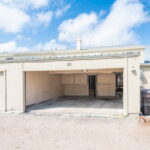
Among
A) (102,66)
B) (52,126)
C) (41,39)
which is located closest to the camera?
(52,126)

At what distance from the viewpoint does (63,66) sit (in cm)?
801

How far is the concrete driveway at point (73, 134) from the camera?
4.16m

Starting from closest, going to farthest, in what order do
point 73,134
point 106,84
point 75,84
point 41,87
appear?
point 73,134, point 41,87, point 106,84, point 75,84

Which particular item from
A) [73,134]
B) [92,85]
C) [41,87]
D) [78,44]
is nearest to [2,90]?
[41,87]

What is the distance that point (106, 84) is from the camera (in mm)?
15141

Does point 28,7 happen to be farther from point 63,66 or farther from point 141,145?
point 141,145

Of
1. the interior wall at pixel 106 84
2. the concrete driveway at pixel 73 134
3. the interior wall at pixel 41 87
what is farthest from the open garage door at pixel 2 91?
the interior wall at pixel 106 84

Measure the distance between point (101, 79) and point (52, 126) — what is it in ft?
33.0

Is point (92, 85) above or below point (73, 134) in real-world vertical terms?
above

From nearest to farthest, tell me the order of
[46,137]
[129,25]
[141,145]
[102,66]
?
[141,145] < [46,137] < [102,66] < [129,25]

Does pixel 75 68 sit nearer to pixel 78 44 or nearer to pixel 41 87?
pixel 41 87

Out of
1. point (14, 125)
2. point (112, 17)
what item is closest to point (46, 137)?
point (14, 125)

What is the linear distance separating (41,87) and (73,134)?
22.5 feet

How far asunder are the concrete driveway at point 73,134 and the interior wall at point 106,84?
8380 millimetres
